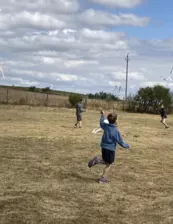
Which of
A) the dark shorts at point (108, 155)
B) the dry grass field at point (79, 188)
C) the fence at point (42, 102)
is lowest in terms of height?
the dry grass field at point (79, 188)

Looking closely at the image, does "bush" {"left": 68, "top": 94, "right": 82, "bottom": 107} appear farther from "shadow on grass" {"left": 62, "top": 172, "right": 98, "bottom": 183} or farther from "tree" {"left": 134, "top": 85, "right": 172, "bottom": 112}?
"shadow on grass" {"left": 62, "top": 172, "right": 98, "bottom": 183}

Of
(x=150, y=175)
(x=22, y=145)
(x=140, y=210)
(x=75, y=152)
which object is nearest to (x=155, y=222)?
(x=140, y=210)

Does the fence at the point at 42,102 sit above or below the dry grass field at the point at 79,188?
above

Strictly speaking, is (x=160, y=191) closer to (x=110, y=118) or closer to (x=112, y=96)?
(x=110, y=118)

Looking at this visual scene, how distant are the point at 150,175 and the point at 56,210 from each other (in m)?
3.89

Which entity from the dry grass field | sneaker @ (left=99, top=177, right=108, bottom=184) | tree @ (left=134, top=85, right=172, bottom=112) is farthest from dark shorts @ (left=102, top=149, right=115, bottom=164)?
tree @ (left=134, top=85, right=172, bottom=112)

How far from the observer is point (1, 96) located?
5044cm

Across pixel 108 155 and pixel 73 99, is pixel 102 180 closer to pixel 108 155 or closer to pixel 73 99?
pixel 108 155

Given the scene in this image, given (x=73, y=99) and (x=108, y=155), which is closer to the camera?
(x=108, y=155)

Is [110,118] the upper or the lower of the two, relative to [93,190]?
upper

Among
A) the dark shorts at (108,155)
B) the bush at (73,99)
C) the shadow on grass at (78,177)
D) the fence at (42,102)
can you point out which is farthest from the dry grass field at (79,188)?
the bush at (73,99)

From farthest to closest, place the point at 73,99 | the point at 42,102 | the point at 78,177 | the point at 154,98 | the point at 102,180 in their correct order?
the point at 154,98
the point at 73,99
the point at 42,102
the point at 78,177
the point at 102,180

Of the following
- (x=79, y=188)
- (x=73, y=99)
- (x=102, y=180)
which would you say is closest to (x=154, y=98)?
(x=73, y=99)

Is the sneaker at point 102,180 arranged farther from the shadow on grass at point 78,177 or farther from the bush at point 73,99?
the bush at point 73,99
